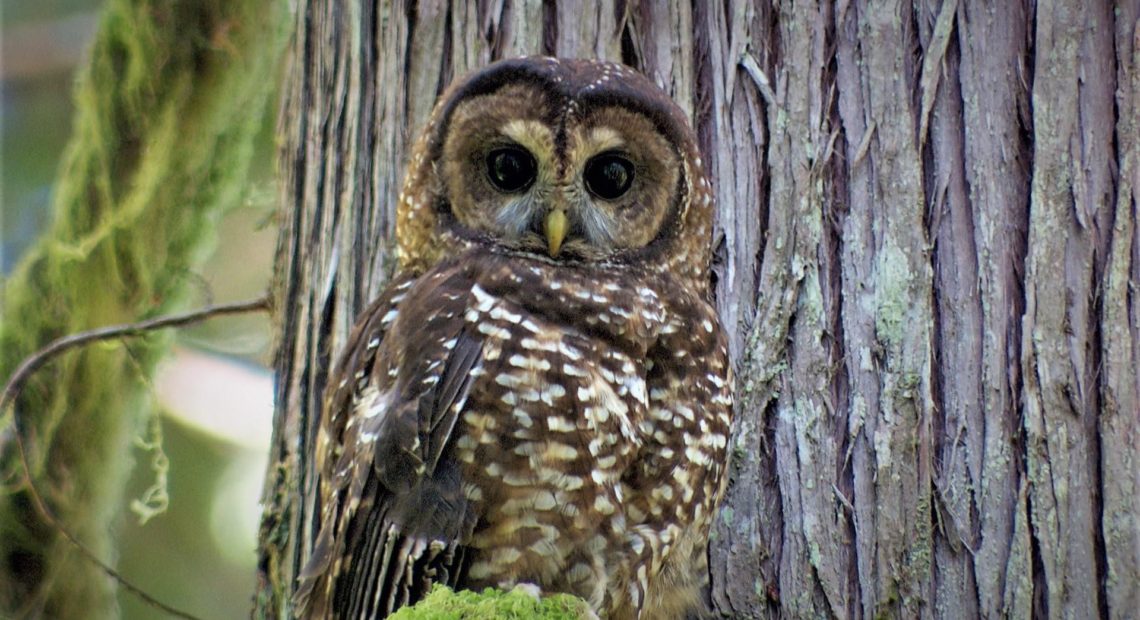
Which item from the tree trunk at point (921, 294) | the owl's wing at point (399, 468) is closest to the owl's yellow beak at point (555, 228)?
the owl's wing at point (399, 468)

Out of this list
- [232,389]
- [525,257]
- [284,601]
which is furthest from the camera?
[232,389]

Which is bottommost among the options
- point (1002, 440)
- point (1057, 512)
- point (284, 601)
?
point (284, 601)

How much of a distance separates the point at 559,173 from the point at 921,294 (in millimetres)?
961

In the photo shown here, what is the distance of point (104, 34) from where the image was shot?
3.92 metres

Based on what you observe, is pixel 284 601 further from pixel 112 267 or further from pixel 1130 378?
pixel 1130 378

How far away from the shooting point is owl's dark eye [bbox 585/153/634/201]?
2891 millimetres

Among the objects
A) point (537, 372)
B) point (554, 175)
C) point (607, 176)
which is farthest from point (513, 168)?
point (537, 372)

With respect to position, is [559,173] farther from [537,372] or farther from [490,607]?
[490,607]

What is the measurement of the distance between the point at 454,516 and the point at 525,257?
0.72 metres

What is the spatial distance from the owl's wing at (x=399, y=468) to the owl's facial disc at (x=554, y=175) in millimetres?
234

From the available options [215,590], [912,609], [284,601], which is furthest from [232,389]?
[912,609]

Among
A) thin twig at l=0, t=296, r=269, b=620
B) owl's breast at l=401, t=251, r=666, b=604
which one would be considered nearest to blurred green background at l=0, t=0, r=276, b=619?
thin twig at l=0, t=296, r=269, b=620

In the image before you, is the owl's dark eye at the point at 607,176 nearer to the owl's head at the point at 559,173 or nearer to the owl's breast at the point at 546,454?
the owl's head at the point at 559,173

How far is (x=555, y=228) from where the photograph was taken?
2770 millimetres
